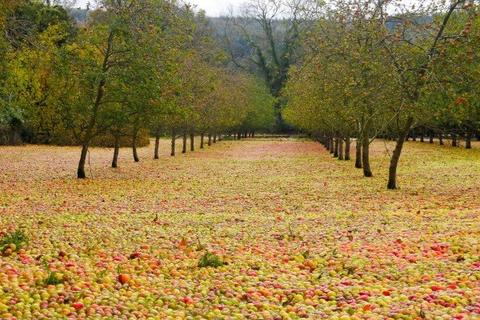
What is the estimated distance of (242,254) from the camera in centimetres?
937

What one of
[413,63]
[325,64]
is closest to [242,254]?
[413,63]

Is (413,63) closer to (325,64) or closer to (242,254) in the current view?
(325,64)

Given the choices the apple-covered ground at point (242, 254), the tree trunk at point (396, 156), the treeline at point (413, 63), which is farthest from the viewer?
the tree trunk at point (396, 156)

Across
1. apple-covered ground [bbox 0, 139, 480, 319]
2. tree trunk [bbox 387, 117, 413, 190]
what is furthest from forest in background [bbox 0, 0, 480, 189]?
apple-covered ground [bbox 0, 139, 480, 319]

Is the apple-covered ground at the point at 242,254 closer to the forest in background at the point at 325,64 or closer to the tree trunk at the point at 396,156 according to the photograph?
the tree trunk at the point at 396,156

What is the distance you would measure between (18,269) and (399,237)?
21.9 feet

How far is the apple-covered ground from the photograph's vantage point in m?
6.41

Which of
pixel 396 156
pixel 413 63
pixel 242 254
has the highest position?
pixel 413 63

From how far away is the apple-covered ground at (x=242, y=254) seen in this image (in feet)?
21.0

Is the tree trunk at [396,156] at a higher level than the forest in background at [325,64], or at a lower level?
lower

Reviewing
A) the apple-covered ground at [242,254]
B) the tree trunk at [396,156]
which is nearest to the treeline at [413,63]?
the tree trunk at [396,156]

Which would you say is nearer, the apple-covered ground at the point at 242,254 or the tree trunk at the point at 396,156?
the apple-covered ground at the point at 242,254

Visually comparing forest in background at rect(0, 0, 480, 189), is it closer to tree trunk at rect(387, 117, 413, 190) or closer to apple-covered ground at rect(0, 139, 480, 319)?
tree trunk at rect(387, 117, 413, 190)

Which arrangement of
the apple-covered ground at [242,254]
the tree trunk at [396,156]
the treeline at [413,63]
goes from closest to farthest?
the apple-covered ground at [242,254]
the treeline at [413,63]
the tree trunk at [396,156]
